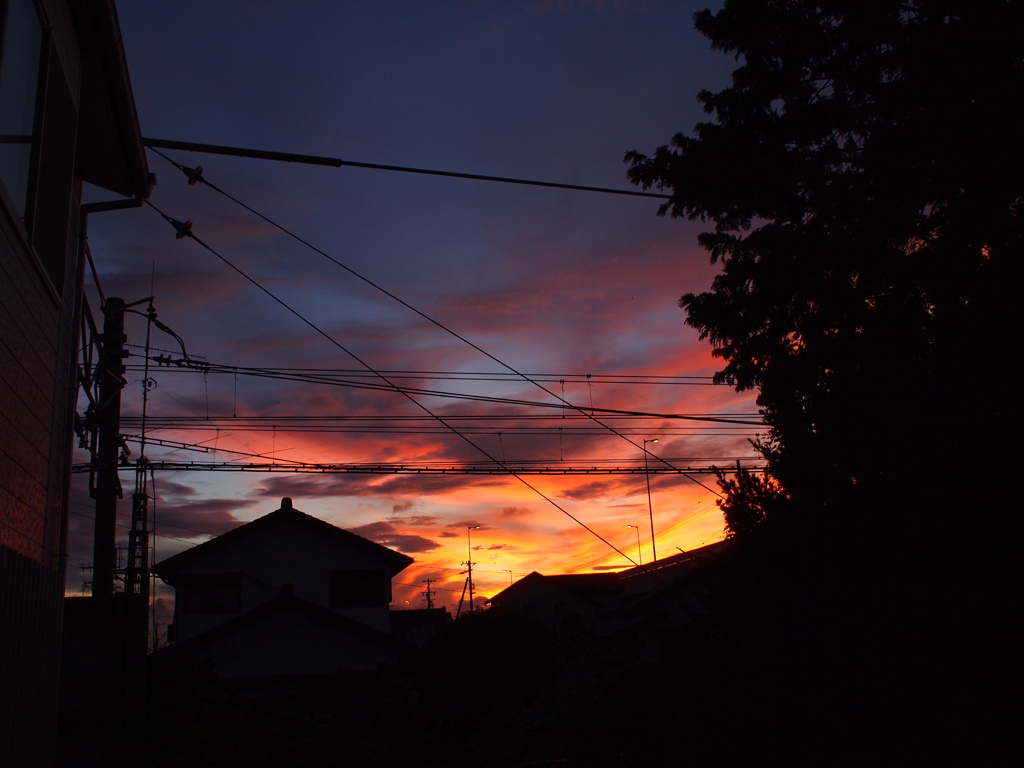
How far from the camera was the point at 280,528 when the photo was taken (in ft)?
117

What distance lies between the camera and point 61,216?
21.8 feet

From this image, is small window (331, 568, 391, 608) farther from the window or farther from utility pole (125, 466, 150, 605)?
the window

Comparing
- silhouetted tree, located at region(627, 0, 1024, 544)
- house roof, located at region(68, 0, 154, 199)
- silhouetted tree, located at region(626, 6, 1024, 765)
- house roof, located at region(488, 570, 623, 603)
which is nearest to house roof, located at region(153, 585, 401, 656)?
silhouetted tree, located at region(627, 0, 1024, 544)

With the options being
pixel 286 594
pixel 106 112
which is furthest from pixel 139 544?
pixel 106 112

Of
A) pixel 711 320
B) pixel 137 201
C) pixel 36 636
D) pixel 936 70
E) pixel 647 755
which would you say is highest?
pixel 936 70

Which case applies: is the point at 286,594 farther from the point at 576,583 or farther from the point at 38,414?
the point at 576,583

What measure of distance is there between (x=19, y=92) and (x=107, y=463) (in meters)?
11.6

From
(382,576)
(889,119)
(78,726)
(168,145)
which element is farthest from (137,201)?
(382,576)

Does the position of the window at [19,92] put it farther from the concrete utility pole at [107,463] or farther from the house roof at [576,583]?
the house roof at [576,583]

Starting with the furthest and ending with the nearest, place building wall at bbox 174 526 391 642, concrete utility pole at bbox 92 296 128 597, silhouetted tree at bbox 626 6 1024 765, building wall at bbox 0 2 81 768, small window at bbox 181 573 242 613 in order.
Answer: building wall at bbox 174 526 391 642 → small window at bbox 181 573 242 613 → concrete utility pole at bbox 92 296 128 597 → silhouetted tree at bbox 626 6 1024 765 → building wall at bbox 0 2 81 768

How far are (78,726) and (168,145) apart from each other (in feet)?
21.6

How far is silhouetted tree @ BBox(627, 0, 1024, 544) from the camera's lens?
866 cm

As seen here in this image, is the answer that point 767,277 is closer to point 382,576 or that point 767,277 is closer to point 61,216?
point 61,216

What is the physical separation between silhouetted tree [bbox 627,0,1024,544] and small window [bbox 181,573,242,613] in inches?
1031
